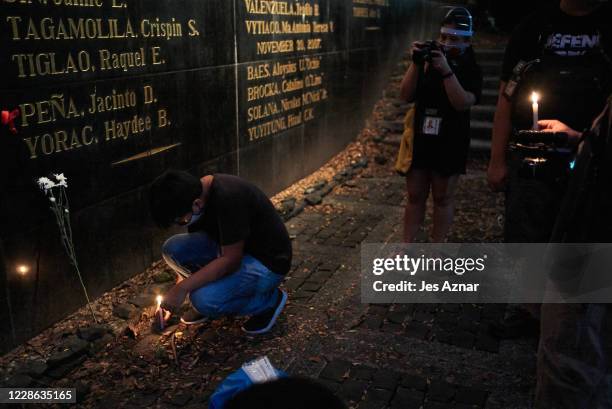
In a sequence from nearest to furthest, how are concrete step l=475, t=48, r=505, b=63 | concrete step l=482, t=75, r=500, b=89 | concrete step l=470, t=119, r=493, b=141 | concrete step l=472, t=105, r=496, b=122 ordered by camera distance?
concrete step l=470, t=119, r=493, b=141, concrete step l=472, t=105, r=496, b=122, concrete step l=482, t=75, r=500, b=89, concrete step l=475, t=48, r=505, b=63

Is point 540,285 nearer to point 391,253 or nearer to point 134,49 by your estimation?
point 391,253

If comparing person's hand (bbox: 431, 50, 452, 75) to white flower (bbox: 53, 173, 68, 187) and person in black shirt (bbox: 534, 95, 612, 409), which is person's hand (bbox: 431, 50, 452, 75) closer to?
person in black shirt (bbox: 534, 95, 612, 409)

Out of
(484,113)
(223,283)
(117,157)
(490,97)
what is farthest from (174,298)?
(490,97)

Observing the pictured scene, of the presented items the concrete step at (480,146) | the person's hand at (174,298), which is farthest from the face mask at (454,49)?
the concrete step at (480,146)

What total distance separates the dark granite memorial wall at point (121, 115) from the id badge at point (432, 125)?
2114 millimetres

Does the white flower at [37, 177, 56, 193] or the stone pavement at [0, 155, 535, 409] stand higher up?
the white flower at [37, 177, 56, 193]

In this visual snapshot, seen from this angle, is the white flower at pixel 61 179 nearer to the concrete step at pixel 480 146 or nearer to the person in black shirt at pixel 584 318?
the person in black shirt at pixel 584 318

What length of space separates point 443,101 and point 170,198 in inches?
96.5

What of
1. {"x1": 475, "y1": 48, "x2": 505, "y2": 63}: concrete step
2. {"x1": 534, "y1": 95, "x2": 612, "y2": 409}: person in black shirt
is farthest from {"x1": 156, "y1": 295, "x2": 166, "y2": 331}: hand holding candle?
{"x1": 475, "y1": 48, "x2": 505, "y2": 63}: concrete step

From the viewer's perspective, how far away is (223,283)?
3.84 m

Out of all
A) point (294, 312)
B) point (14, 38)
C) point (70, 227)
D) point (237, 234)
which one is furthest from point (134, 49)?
point (294, 312)

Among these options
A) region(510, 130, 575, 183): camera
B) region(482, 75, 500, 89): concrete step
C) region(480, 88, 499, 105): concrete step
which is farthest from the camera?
region(482, 75, 500, 89): concrete step

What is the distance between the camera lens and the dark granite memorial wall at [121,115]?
3648 millimetres

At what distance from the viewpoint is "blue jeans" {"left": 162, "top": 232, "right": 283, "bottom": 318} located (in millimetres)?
3826
